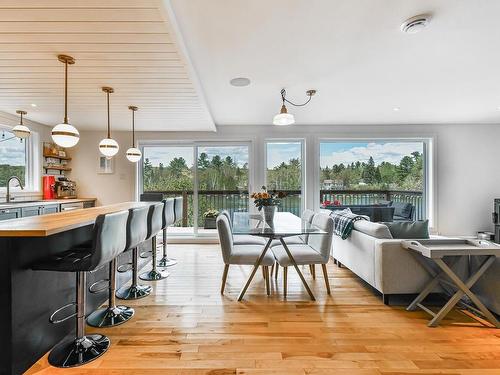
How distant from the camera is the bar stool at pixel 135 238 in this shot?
83.3 inches

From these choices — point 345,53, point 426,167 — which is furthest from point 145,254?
point 426,167

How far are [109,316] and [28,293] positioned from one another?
748 millimetres

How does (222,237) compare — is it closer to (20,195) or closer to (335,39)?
(335,39)

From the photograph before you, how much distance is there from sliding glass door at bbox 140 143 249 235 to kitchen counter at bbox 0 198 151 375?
3.27 meters

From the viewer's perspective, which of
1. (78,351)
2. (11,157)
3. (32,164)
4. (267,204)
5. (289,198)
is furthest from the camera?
(289,198)

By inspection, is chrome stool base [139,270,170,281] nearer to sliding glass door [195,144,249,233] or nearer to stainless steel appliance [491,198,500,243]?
sliding glass door [195,144,249,233]

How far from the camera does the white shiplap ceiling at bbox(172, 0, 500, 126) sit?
1878 millimetres

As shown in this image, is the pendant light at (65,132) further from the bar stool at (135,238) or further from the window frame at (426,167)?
the window frame at (426,167)

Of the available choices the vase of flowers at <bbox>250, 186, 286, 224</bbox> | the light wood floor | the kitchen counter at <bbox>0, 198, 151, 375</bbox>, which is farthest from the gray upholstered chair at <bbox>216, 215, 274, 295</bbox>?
the kitchen counter at <bbox>0, 198, 151, 375</bbox>

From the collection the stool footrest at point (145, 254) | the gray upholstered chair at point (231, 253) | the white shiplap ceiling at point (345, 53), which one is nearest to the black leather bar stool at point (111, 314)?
the gray upholstered chair at point (231, 253)

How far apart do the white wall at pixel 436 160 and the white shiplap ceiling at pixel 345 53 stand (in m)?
0.99

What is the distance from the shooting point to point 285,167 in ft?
17.3

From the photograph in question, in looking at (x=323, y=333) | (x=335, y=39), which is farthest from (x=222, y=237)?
(x=335, y=39)

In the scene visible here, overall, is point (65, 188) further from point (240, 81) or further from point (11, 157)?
point (240, 81)
